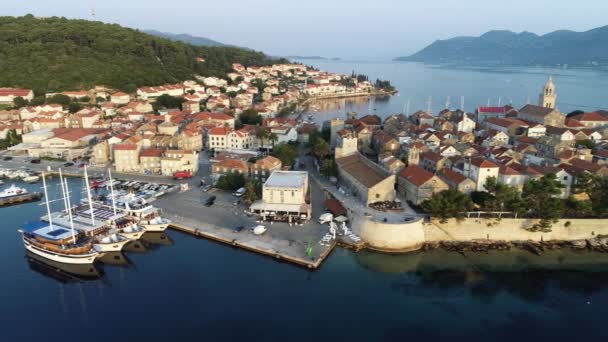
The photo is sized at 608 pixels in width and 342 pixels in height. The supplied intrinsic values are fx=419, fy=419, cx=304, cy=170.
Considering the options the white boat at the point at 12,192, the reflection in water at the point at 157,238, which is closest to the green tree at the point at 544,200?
the reflection in water at the point at 157,238

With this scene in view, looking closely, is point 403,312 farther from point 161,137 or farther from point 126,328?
point 161,137

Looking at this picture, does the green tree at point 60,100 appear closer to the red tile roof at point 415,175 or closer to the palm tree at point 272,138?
the palm tree at point 272,138

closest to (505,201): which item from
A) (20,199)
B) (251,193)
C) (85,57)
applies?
(251,193)

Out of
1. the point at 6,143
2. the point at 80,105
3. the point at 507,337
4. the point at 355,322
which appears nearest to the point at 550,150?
the point at 507,337

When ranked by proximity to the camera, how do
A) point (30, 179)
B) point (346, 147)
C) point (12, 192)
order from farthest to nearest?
point (30, 179), point (346, 147), point (12, 192)

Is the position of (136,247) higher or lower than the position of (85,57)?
lower

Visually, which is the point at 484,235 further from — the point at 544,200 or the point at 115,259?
the point at 115,259
